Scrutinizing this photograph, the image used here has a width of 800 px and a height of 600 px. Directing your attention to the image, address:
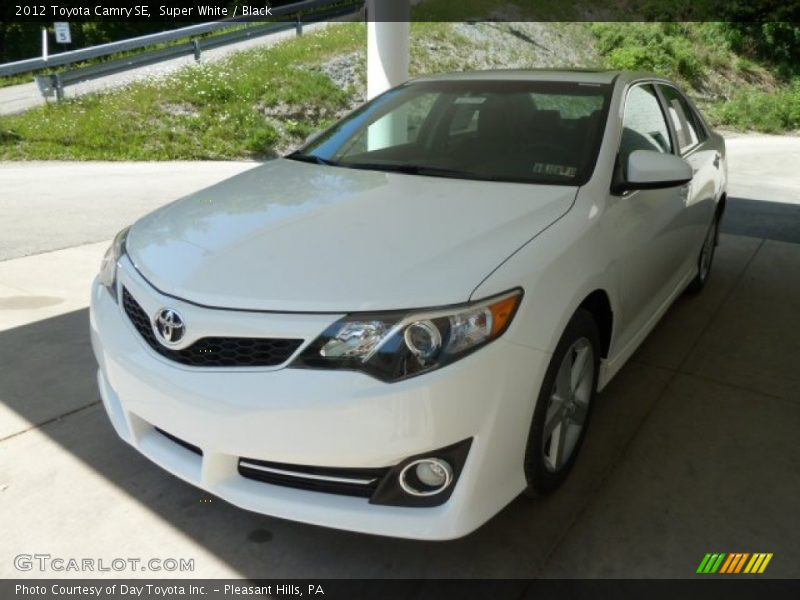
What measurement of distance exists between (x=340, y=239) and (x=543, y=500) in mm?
1170

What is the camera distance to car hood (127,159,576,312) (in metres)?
2.06

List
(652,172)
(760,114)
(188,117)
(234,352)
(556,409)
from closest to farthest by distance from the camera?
(234,352) < (556,409) < (652,172) < (188,117) < (760,114)

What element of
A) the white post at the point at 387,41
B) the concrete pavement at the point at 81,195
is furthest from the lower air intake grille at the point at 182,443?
the white post at the point at 387,41

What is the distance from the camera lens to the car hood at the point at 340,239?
206cm

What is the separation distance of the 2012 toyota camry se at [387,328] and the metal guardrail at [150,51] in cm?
1157

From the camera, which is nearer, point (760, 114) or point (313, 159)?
point (313, 159)

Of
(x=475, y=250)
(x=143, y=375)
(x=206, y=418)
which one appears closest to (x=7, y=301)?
(x=143, y=375)

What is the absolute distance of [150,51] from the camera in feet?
48.5

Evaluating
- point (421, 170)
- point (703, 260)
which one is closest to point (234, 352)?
point (421, 170)

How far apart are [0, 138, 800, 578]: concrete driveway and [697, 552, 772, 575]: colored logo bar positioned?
0.09ft

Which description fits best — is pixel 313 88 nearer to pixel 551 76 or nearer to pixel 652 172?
pixel 551 76

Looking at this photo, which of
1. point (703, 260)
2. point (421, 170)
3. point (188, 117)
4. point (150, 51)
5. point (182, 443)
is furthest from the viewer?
point (150, 51)

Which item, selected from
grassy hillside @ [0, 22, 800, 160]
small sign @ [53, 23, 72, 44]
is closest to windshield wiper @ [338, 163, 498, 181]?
grassy hillside @ [0, 22, 800, 160]

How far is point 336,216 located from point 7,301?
2.87 metres
